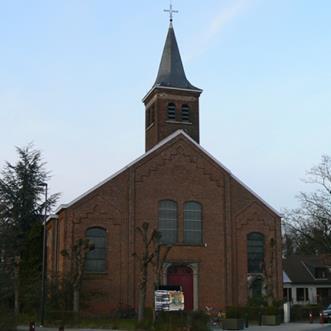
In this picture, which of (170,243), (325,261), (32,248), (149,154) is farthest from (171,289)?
(325,261)

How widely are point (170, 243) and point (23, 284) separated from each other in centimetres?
952

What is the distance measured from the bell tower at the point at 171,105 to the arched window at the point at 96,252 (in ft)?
30.1

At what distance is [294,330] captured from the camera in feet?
95.1

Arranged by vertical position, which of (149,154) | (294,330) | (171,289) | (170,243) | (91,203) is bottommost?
(294,330)

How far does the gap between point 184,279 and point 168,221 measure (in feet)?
12.7

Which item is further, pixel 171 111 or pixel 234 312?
pixel 171 111

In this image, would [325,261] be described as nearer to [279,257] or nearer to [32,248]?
[279,257]

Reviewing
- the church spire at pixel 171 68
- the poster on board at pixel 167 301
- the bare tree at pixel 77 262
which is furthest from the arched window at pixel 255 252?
the poster on board at pixel 167 301

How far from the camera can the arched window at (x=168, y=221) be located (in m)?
39.9

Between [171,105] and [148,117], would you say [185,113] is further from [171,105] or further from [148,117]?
[148,117]

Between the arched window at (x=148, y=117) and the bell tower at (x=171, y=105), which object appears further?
the arched window at (x=148, y=117)

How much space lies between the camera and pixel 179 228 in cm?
4025

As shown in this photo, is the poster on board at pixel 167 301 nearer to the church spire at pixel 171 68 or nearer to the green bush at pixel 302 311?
the green bush at pixel 302 311

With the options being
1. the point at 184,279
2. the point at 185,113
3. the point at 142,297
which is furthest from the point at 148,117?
the point at 142,297
